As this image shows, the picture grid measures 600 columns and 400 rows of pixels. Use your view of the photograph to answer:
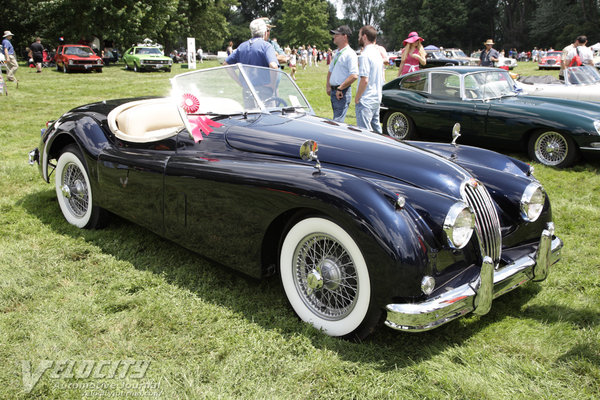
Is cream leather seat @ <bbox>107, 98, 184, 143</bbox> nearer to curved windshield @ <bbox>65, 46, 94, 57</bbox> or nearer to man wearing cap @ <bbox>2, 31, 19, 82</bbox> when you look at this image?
man wearing cap @ <bbox>2, 31, 19, 82</bbox>

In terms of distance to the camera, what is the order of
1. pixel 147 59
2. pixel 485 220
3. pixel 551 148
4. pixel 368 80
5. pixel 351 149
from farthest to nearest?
pixel 147 59, pixel 551 148, pixel 368 80, pixel 351 149, pixel 485 220

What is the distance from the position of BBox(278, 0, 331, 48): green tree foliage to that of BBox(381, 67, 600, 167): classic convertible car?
68.1 metres

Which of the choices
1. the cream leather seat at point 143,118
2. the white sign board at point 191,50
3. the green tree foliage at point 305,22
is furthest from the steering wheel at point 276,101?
the green tree foliage at point 305,22

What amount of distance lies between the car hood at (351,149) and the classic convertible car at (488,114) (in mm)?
4590

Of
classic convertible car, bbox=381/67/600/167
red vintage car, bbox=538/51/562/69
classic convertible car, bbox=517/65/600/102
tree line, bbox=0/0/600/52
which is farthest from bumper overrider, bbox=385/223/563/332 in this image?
red vintage car, bbox=538/51/562/69

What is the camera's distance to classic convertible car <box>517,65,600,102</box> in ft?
30.8

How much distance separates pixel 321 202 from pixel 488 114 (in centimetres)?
589

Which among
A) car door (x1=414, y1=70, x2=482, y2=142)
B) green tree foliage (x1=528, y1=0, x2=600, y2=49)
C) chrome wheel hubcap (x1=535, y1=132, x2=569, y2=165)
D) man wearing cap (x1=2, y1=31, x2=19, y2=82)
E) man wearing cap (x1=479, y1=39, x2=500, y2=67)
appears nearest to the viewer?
chrome wheel hubcap (x1=535, y1=132, x2=569, y2=165)

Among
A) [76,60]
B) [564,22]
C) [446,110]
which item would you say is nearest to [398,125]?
[446,110]

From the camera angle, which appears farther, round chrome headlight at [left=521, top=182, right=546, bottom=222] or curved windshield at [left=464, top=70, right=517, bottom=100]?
curved windshield at [left=464, top=70, right=517, bottom=100]

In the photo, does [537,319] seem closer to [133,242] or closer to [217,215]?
[217,215]

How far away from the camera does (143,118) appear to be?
441 cm

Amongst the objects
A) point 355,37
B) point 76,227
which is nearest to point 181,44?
point 355,37

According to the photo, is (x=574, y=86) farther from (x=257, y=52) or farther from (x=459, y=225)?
(x=459, y=225)
